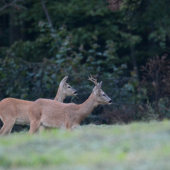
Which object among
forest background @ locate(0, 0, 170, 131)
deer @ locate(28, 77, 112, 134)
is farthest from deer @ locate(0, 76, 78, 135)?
forest background @ locate(0, 0, 170, 131)

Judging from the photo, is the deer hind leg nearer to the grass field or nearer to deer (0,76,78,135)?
deer (0,76,78,135)

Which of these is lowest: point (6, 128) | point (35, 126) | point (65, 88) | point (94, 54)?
point (6, 128)

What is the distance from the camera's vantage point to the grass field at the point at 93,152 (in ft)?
16.2

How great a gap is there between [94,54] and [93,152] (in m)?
14.4

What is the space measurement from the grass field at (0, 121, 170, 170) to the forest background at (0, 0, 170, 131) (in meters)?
6.72

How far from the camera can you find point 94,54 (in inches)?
776

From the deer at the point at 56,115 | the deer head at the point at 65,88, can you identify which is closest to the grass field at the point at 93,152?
the deer at the point at 56,115

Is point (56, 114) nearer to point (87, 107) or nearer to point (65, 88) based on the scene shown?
point (87, 107)

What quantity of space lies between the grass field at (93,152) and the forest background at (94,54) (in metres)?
6.72

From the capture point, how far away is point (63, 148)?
579cm

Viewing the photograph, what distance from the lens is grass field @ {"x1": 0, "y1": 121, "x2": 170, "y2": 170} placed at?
4938 mm

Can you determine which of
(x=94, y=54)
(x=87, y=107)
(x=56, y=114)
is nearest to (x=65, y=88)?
(x=87, y=107)

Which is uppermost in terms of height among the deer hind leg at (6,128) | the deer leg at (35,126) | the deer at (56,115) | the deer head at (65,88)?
the deer head at (65,88)

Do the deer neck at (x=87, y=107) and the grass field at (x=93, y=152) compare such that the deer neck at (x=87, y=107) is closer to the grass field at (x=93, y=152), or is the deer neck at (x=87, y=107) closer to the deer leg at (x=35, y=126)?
the deer leg at (x=35, y=126)
